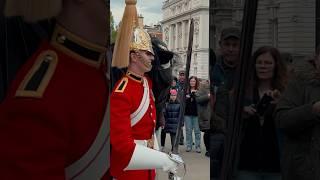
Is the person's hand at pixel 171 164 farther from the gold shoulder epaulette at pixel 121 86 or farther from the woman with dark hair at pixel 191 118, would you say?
the woman with dark hair at pixel 191 118

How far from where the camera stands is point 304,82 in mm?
934

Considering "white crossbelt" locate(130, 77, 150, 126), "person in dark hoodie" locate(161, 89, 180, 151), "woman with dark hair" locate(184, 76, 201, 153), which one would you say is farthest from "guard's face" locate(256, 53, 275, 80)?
Answer: "person in dark hoodie" locate(161, 89, 180, 151)

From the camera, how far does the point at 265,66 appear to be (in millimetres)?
964

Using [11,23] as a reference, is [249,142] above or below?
below

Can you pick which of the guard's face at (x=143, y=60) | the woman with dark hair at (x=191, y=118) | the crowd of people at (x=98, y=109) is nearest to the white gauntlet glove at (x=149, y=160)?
the guard's face at (x=143, y=60)

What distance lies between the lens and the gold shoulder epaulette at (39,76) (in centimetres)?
87

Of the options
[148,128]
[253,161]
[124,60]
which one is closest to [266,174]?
[253,161]

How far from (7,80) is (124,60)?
1.97 meters

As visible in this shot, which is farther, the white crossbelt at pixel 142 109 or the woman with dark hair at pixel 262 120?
the white crossbelt at pixel 142 109

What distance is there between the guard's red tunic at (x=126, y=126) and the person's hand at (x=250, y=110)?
5.62ft

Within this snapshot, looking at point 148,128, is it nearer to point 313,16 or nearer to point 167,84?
point 167,84

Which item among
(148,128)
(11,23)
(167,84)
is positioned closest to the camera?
(11,23)

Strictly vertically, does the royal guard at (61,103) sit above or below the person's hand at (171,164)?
above

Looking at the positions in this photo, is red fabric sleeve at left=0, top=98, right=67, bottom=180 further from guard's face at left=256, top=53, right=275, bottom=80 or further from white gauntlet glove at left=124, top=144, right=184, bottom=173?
white gauntlet glove at left=124, top=144, right=184, bottom=173
